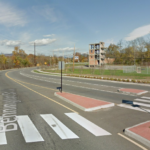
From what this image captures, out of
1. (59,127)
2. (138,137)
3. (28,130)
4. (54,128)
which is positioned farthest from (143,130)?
(28,130)

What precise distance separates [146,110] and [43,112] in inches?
226

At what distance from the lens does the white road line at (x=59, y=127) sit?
A: 5.71 metres

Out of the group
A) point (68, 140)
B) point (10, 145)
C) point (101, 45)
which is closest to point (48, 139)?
point (68, 140)

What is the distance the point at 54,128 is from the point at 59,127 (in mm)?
217

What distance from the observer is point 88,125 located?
6781mm

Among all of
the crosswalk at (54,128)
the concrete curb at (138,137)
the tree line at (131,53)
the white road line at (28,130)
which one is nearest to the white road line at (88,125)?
the crosswalk at (54,128)

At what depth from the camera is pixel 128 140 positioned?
5387 millimetres

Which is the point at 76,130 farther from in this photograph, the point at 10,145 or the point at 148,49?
the point at 148,49

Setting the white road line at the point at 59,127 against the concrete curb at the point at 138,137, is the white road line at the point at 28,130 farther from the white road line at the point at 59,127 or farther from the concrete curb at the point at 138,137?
the concrete curb at the point at 138,137

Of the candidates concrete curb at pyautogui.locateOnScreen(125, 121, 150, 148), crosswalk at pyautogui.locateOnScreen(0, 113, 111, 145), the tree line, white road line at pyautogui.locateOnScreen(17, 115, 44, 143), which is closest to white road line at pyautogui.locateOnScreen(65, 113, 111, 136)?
crosswalk at pyautogui.locateOnScreen(0, 113, 111, 145)

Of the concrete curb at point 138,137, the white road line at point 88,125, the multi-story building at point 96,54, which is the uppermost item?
the multi-story building at point 96,54

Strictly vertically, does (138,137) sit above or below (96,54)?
below

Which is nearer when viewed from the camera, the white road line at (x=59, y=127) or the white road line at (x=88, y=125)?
the white road line at (x=59, y=127)

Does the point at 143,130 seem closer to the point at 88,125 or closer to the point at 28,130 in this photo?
the point at 88,125
